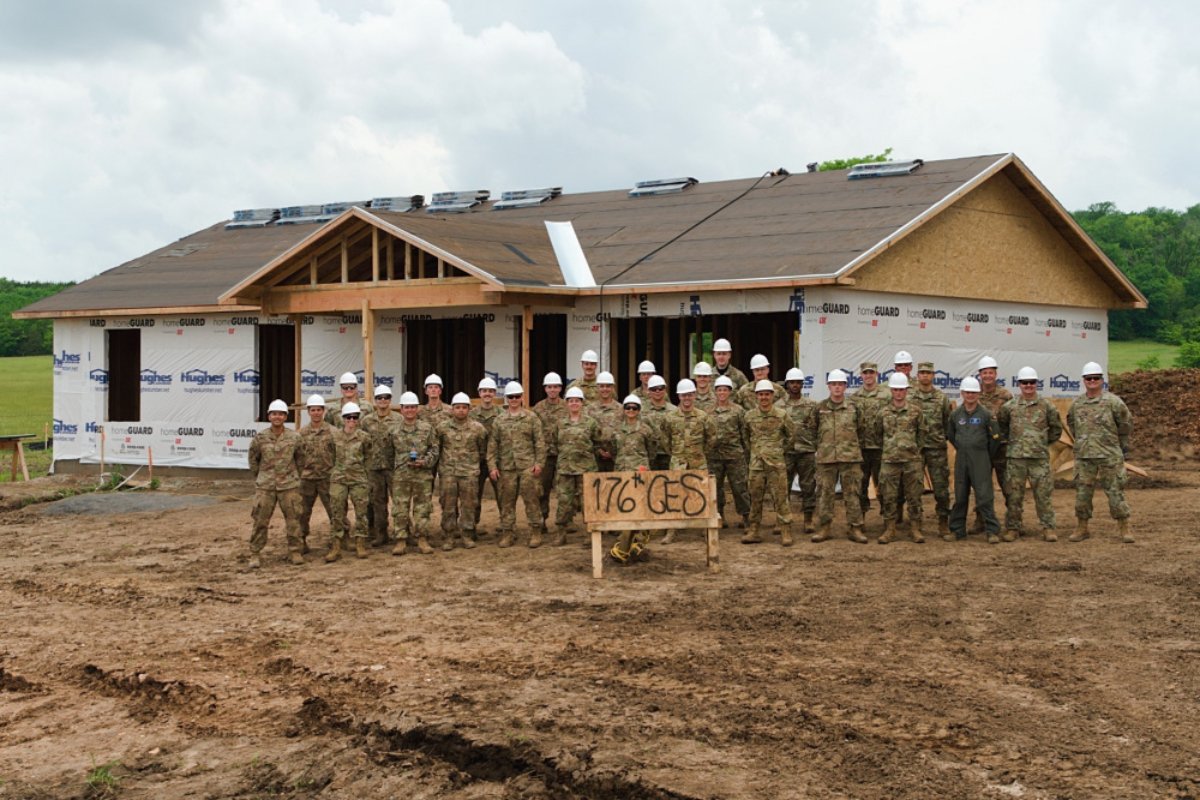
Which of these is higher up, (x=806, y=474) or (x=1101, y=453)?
(x=1101, y=453)

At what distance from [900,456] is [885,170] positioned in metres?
9.27

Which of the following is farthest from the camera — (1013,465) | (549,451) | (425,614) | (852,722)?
(549,451)

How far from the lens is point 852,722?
8.02 meters

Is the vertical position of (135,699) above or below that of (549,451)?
below

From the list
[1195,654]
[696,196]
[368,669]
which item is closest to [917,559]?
[1195,654]

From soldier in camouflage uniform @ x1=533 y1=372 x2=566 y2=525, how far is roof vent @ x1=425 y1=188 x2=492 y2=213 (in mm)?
11760

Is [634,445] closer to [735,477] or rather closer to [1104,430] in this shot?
[735,477]

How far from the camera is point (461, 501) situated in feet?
51.4

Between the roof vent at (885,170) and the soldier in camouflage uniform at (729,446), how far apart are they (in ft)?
28.0

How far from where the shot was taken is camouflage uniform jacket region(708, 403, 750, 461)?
15.6 meters

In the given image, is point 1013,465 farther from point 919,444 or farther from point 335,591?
point 335,591

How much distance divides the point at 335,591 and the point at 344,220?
861cm

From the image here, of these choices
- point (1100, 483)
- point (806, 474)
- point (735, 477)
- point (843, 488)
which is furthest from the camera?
point (806, 474)

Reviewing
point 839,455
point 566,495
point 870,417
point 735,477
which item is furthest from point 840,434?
point 566,495
